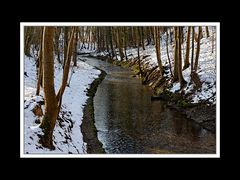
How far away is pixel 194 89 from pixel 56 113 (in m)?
3.62

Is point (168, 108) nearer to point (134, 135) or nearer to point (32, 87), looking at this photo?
point (134, 135)

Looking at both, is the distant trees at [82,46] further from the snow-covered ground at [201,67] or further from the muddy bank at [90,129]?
the muddy bank at [90,129]

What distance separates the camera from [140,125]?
711 centimetres

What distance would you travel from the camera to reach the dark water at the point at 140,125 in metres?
5.85

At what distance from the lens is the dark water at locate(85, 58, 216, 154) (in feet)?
19.2

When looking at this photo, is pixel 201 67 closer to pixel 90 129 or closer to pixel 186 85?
pixel 186 85

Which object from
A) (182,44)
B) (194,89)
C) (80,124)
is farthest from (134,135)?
(182,44)

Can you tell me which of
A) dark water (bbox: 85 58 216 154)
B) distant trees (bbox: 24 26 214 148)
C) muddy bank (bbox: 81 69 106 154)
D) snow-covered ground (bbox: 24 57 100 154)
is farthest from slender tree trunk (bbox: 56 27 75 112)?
dark water (bbox: 85 58 216 154)

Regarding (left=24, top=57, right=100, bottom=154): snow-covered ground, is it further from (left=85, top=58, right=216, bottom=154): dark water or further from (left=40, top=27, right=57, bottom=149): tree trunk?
(left=85, top=58, right=216, bottom=154): dark water

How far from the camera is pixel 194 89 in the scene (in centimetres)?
865

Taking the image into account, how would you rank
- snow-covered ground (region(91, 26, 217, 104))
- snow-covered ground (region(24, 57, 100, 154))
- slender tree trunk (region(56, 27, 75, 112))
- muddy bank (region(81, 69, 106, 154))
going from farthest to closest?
snow-covered ground (region(91, 26, 217, 104)) < slender tree trunk (region(56, 27, 75, 112)) < muddy bank (region(81, 69, 106, 154)) < snow-covered ground (region(24, 57, 100, 154))

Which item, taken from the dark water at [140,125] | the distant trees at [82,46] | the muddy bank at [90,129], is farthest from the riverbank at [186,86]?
the muddy bank at [90,129]

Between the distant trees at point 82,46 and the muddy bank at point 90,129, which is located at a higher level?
the distant trees at point 82,46
